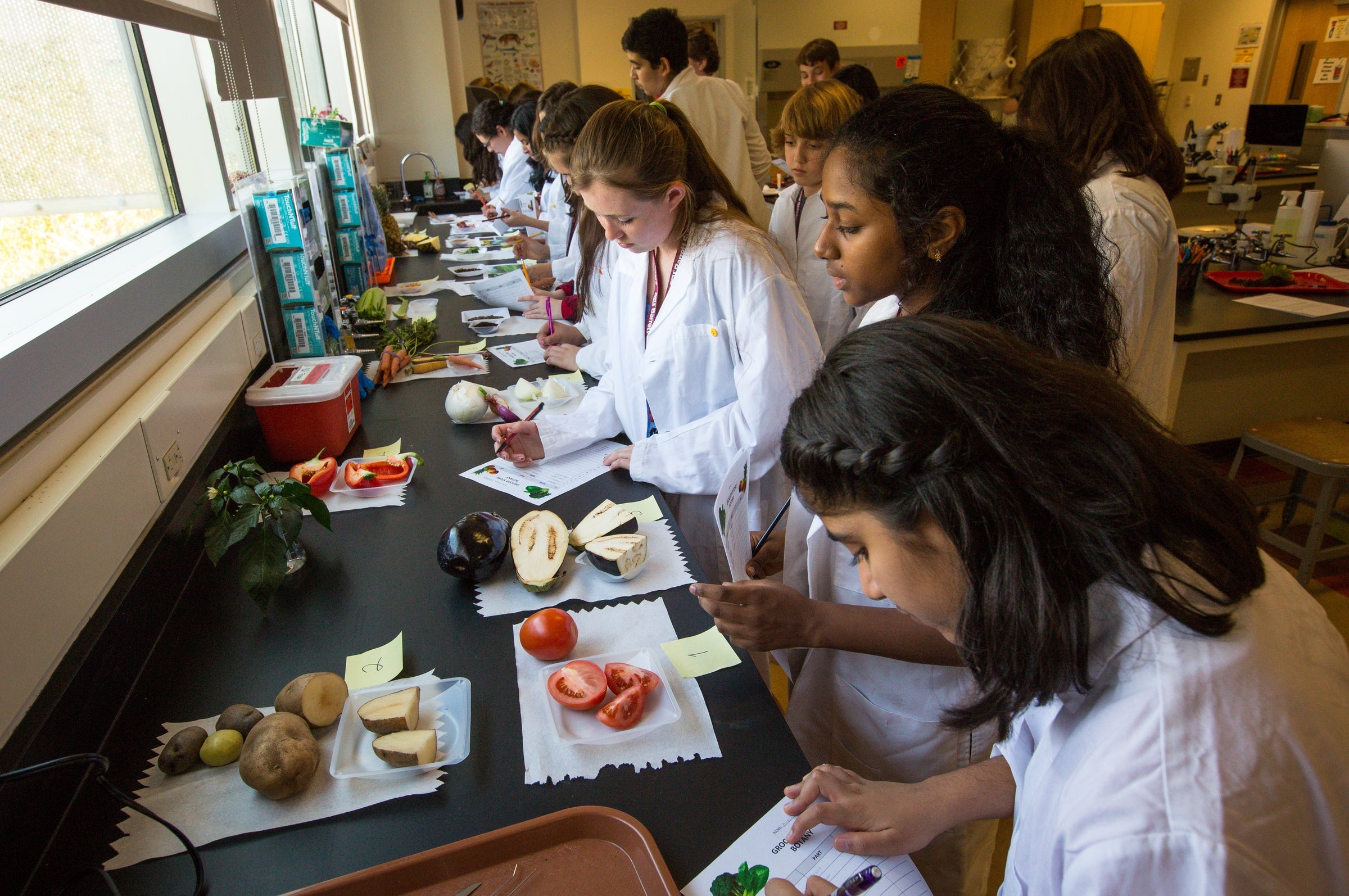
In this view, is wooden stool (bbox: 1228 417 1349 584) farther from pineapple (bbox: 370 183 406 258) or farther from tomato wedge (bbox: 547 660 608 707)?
pineapple (bbox: 370 183 406 258)

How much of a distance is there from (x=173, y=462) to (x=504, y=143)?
4.69 m

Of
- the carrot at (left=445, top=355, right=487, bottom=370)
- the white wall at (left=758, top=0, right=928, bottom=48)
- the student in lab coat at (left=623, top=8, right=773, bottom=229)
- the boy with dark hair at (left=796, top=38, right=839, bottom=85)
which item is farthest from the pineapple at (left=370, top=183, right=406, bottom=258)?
the white wall at (left=758, top=0, right=928, bottom=48)

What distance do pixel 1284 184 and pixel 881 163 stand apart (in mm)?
6965

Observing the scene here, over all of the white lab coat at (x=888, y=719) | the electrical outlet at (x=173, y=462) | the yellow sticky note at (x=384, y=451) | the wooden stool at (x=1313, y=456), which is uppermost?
the electrical outlet at (x=173, y=462)

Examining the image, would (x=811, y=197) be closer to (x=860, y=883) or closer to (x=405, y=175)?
(x=860, y=883)

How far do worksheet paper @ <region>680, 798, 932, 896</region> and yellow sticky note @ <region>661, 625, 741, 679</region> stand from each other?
0.26 m

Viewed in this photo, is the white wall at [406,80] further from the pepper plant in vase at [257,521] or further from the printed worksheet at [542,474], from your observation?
the pepper plant in vase at [257,521]

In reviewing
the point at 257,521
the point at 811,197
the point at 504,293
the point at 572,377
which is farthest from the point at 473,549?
the point at 811,197

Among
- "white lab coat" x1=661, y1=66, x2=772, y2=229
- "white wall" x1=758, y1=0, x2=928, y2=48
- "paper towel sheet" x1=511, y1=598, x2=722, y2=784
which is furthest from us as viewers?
"white wall" x1=758, y1=0, x2=928, y2=48

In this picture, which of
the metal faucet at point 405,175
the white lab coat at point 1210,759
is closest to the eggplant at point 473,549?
the white lab coat at point 1210,759

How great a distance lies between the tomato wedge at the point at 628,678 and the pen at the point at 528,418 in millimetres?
803

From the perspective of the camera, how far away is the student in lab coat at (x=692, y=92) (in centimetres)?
404

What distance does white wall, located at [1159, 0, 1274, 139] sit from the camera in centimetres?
882

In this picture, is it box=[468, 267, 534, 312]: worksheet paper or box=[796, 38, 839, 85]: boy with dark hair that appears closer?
box=[468, 267, 534, 312]: worksheet paper
